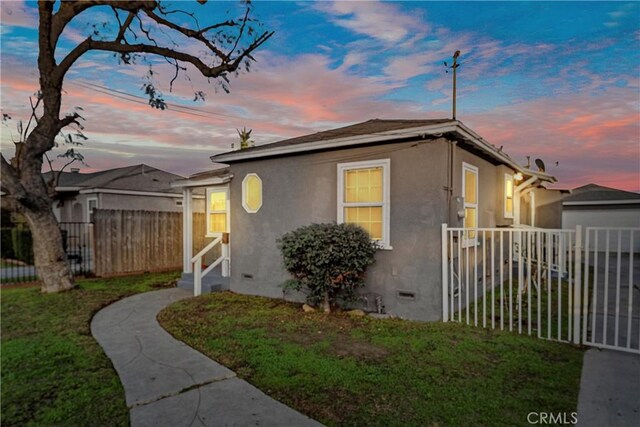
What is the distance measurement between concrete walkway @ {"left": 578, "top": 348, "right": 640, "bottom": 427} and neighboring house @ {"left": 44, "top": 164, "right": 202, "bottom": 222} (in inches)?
658

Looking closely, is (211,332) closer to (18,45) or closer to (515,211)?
(18,45)

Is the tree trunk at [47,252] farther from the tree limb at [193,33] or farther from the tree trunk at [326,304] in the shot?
the tree trunk at [326,304]

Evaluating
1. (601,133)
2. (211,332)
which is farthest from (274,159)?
(601,133)

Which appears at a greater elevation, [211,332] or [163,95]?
[163,95]

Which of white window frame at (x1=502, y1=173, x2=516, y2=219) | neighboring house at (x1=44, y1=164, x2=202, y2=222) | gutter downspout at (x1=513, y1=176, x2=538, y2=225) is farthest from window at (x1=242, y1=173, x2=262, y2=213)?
neighboring house at (x1=44, y1=164, x2=202, y2=222)

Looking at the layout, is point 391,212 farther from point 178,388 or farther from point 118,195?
point 118,195

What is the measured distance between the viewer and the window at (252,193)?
27.7ft

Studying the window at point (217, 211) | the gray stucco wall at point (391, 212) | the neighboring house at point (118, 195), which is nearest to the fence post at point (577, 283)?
the gray stucco wall at point (391, 212)

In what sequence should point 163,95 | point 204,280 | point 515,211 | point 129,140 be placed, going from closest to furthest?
point 204,280
point 163,95
point 515,211
point 129,140

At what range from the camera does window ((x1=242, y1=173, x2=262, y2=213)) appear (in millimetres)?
8430

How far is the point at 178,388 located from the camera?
3578mm

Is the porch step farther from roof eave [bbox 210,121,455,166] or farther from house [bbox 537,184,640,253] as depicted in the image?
house [bbox 537,184,640,253]

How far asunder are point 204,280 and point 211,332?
4079mm

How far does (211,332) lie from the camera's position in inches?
215
